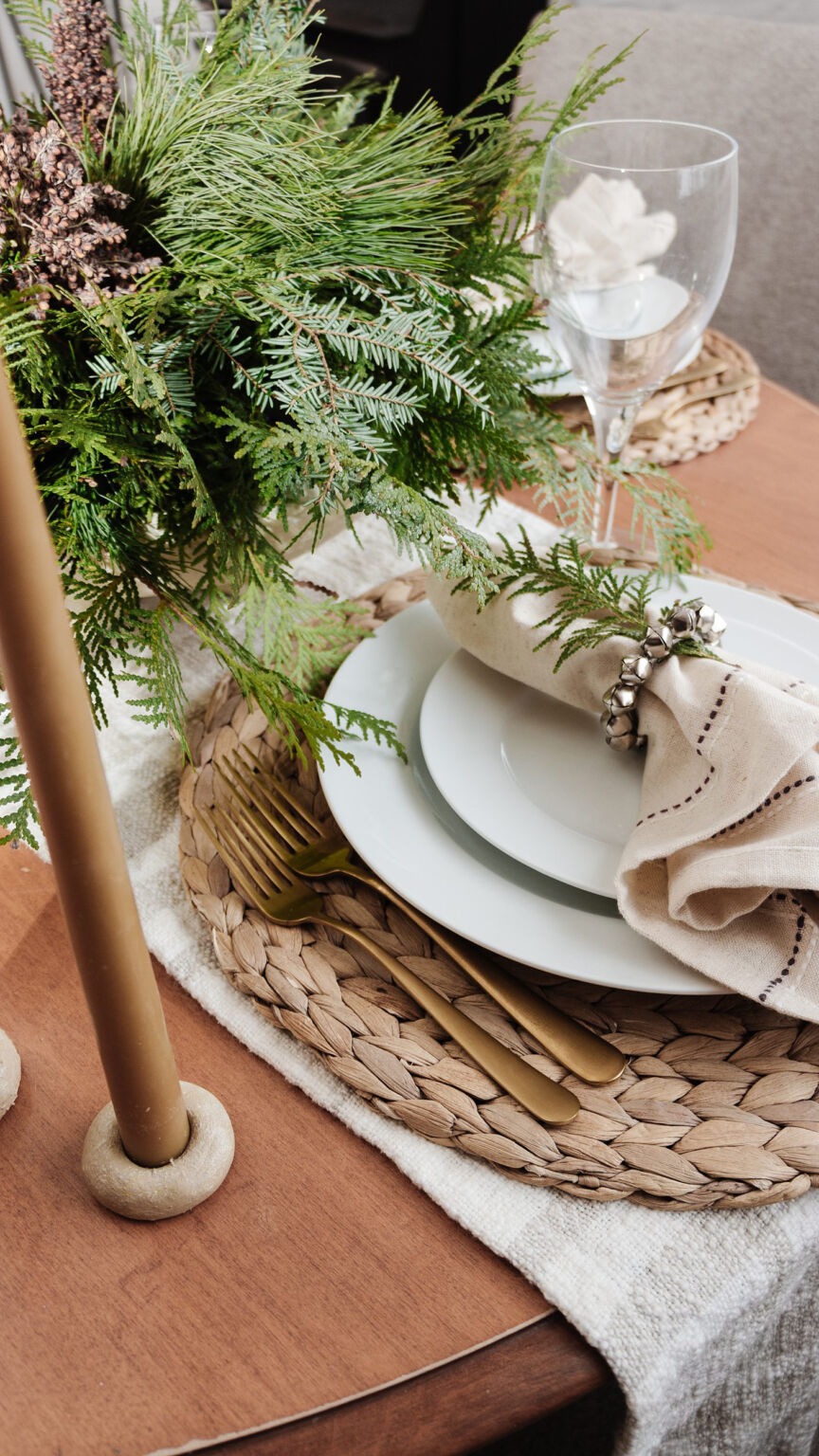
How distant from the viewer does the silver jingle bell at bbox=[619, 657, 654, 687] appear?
464 mm

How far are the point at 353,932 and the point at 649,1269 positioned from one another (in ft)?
0.53

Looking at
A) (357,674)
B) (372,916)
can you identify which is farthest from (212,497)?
(372,916)

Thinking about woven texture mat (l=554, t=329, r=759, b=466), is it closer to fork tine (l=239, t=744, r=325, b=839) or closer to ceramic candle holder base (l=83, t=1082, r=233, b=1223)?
fork tine (l=239, t=744, r=325, b=839)

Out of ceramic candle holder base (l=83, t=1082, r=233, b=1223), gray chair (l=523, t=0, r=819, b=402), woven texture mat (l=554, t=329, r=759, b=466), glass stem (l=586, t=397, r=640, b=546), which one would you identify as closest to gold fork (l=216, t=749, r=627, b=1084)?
ceramic candle holder base (l=83, t=1082, r=233, b=1223)

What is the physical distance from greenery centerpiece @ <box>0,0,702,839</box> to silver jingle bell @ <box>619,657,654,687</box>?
71mm

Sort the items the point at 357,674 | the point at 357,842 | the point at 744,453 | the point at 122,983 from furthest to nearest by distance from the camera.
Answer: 1. the point at 744,453
2. the point at 357,674
3. the point at 357,842
4. the point at 122,983

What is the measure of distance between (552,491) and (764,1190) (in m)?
0.40

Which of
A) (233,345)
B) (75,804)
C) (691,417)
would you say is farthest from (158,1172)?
(691,417)

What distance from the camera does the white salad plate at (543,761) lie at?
44 cm

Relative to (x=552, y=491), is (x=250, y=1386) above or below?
below

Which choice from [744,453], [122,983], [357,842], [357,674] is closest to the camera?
[122,983]

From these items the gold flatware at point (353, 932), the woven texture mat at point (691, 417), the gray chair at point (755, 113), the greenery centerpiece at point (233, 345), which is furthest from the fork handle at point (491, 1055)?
the gray chair at point (755, 113)

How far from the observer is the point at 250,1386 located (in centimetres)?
33

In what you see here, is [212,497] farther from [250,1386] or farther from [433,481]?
[250,1386]
